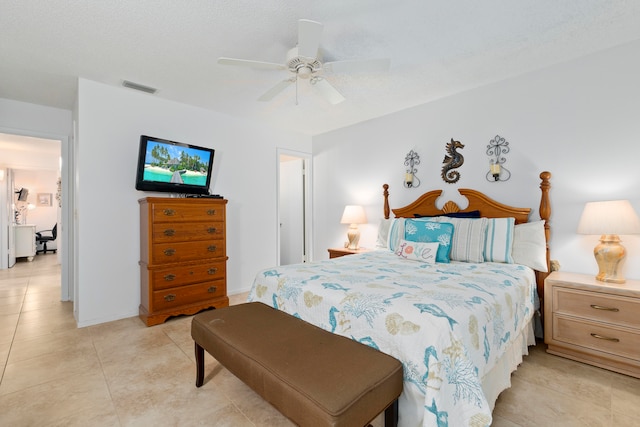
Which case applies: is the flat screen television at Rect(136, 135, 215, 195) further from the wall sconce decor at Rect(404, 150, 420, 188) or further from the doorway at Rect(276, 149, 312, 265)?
the wall sconce decor at Rect(404, 150, 420, 188)

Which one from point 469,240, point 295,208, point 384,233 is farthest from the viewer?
point 295,208

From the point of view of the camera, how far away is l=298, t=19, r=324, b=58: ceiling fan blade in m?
1.76

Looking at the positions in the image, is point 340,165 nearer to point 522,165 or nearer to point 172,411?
point 522,165

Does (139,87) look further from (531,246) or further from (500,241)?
(531,246)

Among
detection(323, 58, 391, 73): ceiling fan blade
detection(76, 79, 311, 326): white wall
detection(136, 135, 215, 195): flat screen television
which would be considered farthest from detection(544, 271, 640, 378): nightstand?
detection(136, 135, 215, 195): flat screen television

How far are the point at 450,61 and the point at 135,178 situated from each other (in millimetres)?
3496

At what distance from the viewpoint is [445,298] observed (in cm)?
160

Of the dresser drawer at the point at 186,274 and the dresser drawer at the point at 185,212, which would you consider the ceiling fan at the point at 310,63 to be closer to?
the dresser drawer at the point at 185,212

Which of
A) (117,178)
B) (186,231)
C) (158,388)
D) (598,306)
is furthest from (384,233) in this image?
(117,178)

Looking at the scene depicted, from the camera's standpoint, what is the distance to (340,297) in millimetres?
1740

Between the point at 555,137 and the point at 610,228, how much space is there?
39.4 inches

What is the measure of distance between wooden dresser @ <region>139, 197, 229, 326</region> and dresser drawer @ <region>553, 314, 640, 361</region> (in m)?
3.31

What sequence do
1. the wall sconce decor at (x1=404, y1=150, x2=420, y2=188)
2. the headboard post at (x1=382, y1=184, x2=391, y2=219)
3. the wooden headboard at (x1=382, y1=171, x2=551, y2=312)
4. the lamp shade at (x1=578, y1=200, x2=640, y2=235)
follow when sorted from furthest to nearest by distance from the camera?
the headboard post at (x1=382, y1=184, x2=391, y2=219)
the wall sconce decor at (x1=404, y1=150, x2=420, y2=188)
the wooden headboard at (x1=382, y1=171, x2=551, y2=312)
the lamp shade at (x1=578, y1=200, x2=640, y2=235)

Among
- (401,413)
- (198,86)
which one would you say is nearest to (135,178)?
(198,86)
